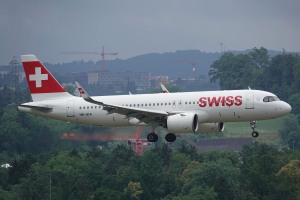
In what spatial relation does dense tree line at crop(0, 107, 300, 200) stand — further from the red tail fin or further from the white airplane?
the white airplane

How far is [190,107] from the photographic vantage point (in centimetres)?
9375

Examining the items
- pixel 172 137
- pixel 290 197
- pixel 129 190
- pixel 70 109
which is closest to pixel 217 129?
pixel 172 137

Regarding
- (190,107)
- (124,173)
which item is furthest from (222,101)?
(124,173)

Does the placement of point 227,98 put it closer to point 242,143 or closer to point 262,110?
point 262,110

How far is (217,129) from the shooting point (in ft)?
316

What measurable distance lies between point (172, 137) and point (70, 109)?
8.58 meters

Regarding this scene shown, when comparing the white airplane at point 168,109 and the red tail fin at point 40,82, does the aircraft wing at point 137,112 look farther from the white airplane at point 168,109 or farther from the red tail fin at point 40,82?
the red tail fin at point 40,82

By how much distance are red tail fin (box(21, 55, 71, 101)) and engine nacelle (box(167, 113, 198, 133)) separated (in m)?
10.6

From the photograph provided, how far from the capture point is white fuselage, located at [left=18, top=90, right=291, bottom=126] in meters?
92.7

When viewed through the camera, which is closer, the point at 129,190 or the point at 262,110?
the point at 262,110

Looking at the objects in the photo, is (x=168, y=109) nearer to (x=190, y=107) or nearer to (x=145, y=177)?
(x=190, y=107)

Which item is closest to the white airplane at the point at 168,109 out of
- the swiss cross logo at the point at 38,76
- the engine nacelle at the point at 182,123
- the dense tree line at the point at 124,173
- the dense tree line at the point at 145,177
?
the engine nacelle at the point at 182,123

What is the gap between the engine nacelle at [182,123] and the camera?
92.3m

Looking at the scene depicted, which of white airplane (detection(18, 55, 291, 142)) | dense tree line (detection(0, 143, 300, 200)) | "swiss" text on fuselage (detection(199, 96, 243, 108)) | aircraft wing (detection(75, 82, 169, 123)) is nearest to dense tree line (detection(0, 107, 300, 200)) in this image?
dense tree line (detection(0, 143, 300, 200))
